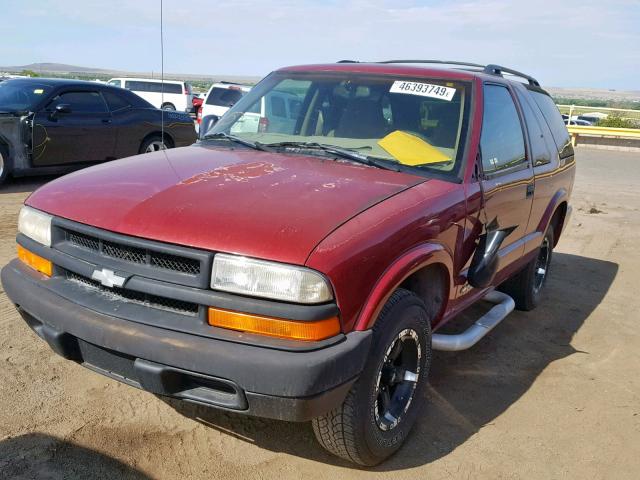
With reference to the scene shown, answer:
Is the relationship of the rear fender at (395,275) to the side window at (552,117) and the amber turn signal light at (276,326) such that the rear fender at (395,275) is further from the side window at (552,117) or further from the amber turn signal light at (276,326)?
the side window at (552,117)

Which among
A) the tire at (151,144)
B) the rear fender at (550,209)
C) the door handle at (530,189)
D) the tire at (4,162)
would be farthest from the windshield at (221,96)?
the door handle at (530,189)

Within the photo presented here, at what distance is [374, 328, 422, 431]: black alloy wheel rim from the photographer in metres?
2.85

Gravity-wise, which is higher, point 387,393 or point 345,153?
point 345,153

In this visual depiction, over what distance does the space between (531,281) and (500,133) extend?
1.62 metres

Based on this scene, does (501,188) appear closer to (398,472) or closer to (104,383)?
(398,472)

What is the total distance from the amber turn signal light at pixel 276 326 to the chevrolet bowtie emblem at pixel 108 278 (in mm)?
453

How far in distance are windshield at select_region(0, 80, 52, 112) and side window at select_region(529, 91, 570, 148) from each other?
6.77m

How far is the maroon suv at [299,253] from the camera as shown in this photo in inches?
92.2

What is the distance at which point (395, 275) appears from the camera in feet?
8.59

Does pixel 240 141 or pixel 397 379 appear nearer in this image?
pixel 397 379

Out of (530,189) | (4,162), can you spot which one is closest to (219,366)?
(530,189)

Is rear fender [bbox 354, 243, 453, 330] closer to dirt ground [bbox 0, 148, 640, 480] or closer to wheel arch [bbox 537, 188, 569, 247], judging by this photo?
dirt ground [bbox 0, 148, 640, 480]

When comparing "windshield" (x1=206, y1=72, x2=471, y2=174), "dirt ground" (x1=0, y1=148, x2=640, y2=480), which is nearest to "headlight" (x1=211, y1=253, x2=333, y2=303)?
"dirt ground" (x1=0, y1=148, x2=640, y2=480)

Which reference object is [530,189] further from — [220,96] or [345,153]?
[220,96]
